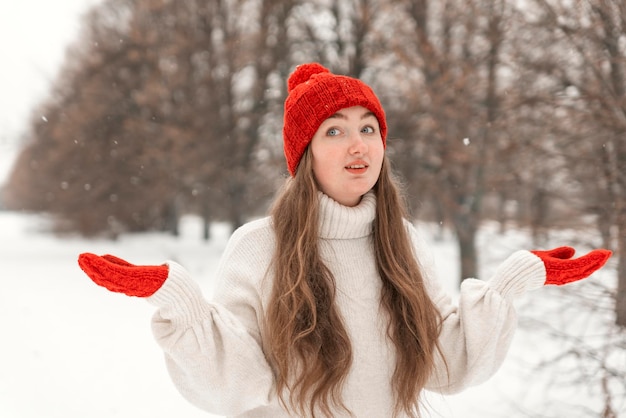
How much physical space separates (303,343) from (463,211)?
7.22 m

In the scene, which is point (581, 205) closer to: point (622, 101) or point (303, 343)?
point (622, 101)

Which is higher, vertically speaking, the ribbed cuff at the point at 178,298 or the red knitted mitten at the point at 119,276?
the red knitted mitten at the point at 119,276

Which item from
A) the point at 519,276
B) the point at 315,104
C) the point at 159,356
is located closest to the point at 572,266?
the point at 519,276

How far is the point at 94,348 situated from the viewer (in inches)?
247

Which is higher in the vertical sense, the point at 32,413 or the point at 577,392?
the point at 577,392

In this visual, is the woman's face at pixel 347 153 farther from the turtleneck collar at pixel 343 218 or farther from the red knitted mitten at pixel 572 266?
the red knitted mitten at pixel 572 266

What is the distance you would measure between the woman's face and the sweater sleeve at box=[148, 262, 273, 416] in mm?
551

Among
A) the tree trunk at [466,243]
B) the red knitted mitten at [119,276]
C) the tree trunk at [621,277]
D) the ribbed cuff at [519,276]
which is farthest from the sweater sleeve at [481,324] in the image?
the tree trunk at [466,243]

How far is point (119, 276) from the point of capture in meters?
1.38

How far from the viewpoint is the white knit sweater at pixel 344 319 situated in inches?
60.8

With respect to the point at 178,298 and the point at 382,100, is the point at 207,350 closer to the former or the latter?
the point at 178,298

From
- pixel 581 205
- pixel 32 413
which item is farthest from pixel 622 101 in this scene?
pixel 32 413

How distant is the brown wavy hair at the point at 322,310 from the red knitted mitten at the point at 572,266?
0.40 metres

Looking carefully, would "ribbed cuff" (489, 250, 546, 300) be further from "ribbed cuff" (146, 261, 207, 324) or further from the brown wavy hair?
"ribbed cuff" (146, 261, 207, 324)
